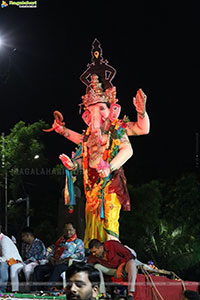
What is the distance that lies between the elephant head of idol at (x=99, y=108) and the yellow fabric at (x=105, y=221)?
3.51 ft

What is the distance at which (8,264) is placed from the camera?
753cm

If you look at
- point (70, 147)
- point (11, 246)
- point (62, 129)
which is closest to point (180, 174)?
point (70, 147)

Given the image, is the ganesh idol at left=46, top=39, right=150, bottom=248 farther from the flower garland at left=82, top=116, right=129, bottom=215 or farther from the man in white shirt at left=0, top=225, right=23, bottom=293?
the man in white shirt at left=0, top=225, right=23, bottom=293

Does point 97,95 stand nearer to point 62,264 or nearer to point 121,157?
point 121,157

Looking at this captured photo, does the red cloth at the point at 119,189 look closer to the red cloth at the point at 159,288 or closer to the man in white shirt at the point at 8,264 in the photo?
the red cloth at the point at 159,288

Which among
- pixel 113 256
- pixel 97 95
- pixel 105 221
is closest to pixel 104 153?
pixel 97 95

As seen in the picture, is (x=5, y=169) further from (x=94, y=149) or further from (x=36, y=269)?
(x=36, y=269)

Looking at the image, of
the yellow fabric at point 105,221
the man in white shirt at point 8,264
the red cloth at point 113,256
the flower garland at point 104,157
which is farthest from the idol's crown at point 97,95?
the man in white shirt at point 8,264

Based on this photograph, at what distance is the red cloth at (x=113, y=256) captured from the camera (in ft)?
24.3

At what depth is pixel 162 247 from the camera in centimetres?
1820

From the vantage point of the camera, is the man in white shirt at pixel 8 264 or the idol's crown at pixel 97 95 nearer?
the man in white shirt at pixel 8 264

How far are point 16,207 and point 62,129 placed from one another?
10249mm

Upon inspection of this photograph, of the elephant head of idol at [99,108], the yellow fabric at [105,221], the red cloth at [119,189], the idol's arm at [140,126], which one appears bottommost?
the yellow fabric at [105,221]

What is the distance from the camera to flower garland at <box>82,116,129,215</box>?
9195 millimetres
